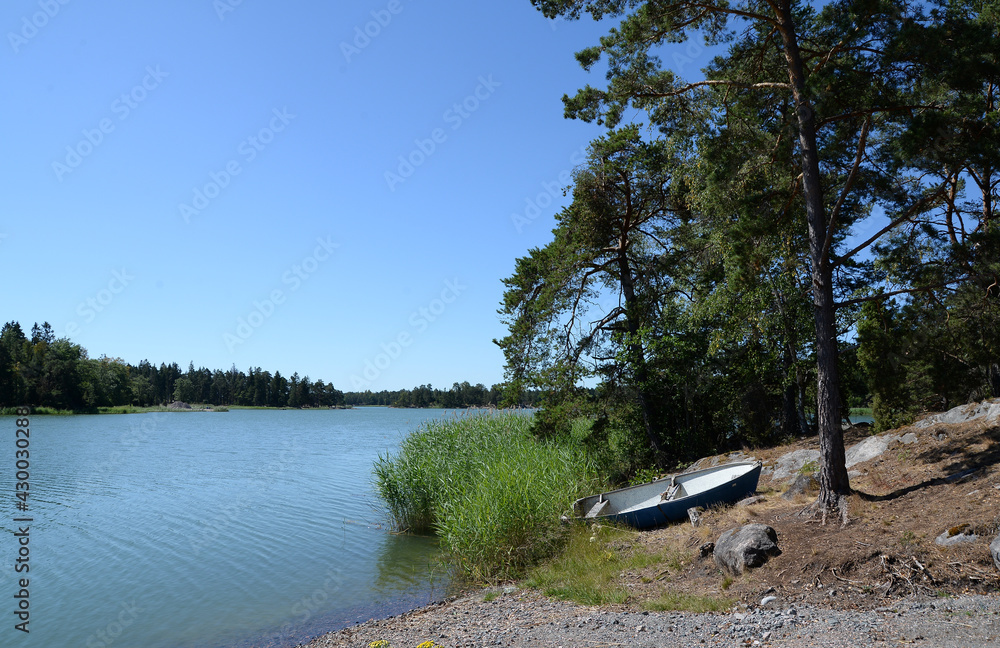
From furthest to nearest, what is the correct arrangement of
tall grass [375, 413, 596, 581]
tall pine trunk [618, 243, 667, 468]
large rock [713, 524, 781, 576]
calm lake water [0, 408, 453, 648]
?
tall pine trunk [618, 243, 667, 468], tall grass [375, 413, 596, 581], calm lake water [0, 408, 453, 648], large rock [713, 524, 781, 576]

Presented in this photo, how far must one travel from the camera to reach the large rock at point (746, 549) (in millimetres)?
6730

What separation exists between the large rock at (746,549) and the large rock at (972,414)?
6.31 meters

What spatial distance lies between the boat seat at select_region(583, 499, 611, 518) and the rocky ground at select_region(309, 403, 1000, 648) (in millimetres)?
966

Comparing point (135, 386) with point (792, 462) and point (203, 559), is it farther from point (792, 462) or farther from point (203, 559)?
point (792, 462)

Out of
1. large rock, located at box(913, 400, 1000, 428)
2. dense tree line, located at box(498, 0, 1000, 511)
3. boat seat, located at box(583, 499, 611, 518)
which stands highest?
dense tree line, located at box(498, 0, 1000, 511)

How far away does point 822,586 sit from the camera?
589 cm

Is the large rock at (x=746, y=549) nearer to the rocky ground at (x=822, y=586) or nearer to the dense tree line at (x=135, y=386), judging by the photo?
the rocky ground at (x=822, y=586)

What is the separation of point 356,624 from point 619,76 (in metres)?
9.90

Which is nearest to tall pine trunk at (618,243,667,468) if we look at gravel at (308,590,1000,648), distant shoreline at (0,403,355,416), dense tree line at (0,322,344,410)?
gravel at (308,590,1000,648)

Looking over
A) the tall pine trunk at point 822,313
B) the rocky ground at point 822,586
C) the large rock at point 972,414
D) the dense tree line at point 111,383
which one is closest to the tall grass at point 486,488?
the rocky ground at point 822,586

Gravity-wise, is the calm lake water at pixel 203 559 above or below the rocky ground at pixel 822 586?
below

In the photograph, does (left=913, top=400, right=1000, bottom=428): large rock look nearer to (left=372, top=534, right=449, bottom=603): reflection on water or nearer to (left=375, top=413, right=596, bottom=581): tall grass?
(left=375, top=413, right=596, bottom=581): tall grass

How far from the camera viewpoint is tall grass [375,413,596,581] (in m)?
10.0

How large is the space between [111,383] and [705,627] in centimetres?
8960
